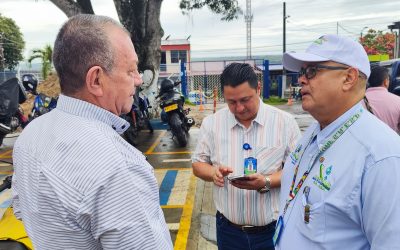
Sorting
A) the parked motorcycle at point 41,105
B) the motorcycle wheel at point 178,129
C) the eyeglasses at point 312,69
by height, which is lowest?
the motorcycle wheel at point 178,129

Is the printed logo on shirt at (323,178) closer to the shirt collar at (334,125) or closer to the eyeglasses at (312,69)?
the shirt collar at (334,125)

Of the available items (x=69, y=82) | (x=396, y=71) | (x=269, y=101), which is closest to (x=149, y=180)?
(x=69, y=82)

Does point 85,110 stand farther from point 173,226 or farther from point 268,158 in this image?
point 173,226

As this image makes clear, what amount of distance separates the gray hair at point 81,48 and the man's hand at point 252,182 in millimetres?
1132

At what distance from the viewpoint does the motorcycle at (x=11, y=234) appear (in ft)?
6.79

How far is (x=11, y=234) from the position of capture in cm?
243

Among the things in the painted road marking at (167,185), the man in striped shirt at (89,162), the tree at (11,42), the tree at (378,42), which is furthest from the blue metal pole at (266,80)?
the tree at (11,42)

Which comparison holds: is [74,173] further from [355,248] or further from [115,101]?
[355,248]

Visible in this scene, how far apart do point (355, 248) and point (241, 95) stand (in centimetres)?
115

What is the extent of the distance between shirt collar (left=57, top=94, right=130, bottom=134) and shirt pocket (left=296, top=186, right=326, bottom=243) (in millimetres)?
804

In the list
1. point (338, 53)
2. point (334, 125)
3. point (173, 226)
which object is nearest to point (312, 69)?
point (338, 53)

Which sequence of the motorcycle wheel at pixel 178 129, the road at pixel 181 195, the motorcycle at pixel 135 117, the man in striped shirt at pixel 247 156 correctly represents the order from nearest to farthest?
1. the man in striped shirt at pixel 247 156
2. the road at pixel 181 195
3. the motorcycle wheel at pixel 178 129
4. the motorcycle at pixel 135 117

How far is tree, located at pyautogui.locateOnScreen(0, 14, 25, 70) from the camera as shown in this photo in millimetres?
37412

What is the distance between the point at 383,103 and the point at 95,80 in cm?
345
